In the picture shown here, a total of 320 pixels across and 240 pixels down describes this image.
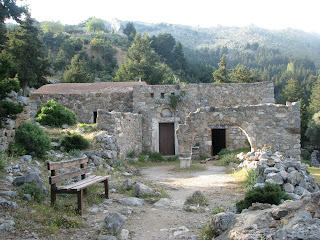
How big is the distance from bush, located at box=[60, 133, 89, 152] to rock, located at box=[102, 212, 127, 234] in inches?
221

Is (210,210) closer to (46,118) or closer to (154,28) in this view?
(46,118)

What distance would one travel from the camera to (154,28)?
125m

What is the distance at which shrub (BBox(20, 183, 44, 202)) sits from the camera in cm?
546

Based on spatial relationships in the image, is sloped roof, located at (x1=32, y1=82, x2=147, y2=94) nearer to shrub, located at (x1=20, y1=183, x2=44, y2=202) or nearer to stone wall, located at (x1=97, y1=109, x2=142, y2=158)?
stone wall, located at (x1=97, y1=109, x2=142, y2=158)

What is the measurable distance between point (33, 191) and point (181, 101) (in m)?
12.2

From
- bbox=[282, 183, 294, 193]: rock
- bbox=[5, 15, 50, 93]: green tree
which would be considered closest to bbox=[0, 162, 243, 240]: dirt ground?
bbox=[282, 183, 294, 193]: rock

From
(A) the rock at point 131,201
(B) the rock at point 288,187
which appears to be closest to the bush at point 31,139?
(A) the rock at point 131,201

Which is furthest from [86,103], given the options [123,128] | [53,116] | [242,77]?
[242,77]

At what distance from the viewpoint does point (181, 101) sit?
16891 mm

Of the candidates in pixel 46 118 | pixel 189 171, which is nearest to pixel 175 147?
pixel 189 171

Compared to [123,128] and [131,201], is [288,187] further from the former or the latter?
[123,128]

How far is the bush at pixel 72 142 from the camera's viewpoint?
995cm

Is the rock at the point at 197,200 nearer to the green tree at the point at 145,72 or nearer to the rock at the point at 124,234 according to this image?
the rock at the point at 124,234

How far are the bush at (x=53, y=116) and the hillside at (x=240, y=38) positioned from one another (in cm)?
8328
